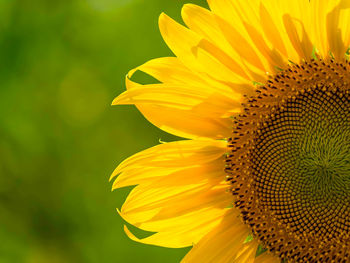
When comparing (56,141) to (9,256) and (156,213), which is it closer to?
(9,256)

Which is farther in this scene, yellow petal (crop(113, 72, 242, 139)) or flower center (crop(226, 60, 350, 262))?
yellow petal (crop(113, 72, 242, 139))

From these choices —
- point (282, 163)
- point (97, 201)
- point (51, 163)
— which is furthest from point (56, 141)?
point (282, 163)

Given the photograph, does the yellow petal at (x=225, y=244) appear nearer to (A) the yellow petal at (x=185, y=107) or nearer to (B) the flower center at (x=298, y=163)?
(B) the flower center at (x=298, y=163)

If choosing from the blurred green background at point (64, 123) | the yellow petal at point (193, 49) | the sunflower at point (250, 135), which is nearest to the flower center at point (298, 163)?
the sunflower at point (250, 135)

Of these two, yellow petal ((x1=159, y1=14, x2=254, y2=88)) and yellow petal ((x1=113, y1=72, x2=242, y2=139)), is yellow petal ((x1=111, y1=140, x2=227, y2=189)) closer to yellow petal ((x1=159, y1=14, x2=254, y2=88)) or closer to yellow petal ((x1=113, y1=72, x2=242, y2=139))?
yellow petal ((x1=113, y1=72, x2=242, y2=139))

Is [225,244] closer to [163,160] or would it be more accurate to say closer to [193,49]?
[163,160]

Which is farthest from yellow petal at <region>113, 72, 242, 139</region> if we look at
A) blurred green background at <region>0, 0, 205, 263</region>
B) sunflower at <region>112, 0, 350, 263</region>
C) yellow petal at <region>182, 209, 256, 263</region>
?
blurred green background at <region>0, 0, 205, 263</region>
